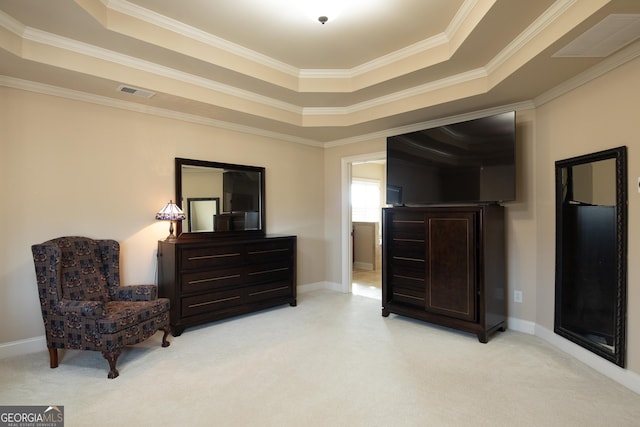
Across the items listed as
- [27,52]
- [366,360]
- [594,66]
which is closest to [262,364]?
[366,360]

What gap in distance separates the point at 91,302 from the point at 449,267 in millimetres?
3273

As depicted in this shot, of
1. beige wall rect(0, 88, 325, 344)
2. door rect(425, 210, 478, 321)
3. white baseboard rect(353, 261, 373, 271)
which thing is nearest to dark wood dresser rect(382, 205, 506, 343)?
door rect(425, 210, 478, 321)

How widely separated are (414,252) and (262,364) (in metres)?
2.04

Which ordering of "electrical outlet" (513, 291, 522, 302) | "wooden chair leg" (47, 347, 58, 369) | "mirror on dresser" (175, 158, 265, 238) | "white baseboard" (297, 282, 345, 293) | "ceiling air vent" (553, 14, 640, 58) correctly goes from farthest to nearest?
"white baseboard" (297, 282, 345, 293) < "mirror on dresser" (175, 158, 265, 238) < "electrical outlet" (513, 291, 522, 302) < "wooden chair leg" (47, 347, 58, 369) < "ceiling air vent" (553, 14, 640, 58)

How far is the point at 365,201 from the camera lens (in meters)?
7.55

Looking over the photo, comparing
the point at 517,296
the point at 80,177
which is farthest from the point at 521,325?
the point at 80,177

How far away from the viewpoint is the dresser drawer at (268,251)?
3.95 meters

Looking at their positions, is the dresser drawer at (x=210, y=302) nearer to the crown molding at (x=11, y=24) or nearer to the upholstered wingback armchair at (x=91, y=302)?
the upholstered wingback armchair at (x=91, y=302)

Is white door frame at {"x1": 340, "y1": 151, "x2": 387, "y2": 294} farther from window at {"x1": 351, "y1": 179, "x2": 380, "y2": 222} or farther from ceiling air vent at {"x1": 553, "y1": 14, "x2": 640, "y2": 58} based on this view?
ceiling air vent at {"x1": 553, "y1": 14, "x2": 640, "y2": 58}

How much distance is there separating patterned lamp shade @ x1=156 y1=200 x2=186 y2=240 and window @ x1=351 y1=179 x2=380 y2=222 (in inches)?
178

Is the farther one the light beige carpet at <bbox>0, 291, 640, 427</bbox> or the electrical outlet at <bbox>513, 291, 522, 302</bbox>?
the electrical outlet at <bbox>513, 291, 522, 302</bbox>

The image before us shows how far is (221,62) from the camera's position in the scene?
308 cm

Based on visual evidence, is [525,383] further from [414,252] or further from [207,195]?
[207,195]

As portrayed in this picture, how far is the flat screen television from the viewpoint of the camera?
10.7 ft
